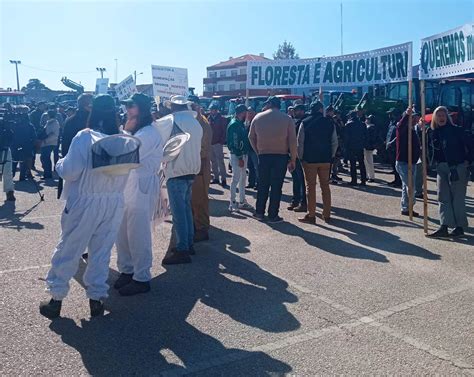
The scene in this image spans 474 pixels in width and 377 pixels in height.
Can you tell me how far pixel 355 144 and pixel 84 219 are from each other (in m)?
9.16

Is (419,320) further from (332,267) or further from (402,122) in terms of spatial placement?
(402,122)

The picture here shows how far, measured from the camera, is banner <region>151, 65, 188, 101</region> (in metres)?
10.9

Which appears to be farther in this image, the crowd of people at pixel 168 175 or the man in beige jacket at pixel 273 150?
the man in beige jacket at pixel 273 150

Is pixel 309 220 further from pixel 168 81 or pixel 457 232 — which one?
pixel 168 81

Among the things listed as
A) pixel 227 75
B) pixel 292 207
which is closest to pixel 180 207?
pixel 292 207

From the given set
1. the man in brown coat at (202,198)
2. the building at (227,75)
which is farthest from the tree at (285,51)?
the man in brown coat at (202,198)

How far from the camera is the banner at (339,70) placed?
9148mm

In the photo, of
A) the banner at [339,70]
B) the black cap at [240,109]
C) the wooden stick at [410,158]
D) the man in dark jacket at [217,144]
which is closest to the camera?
the wooden stick at [410,158]

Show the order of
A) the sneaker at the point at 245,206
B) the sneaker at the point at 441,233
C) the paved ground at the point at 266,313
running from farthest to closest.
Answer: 1. the sneaker at the point at 245,206
2. the sneaker at the point at 441,233
3. the paved ground at the point at 266,313

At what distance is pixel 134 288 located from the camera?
16.2 feet

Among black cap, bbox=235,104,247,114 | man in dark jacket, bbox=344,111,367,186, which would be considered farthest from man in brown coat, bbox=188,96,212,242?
man in dark jacket, bbox=344,111,367,186

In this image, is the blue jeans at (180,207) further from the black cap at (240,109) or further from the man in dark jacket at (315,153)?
the black cap at (240,109)

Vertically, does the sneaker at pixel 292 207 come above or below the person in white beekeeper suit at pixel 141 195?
below

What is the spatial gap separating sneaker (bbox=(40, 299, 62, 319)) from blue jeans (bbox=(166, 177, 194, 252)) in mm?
1839
